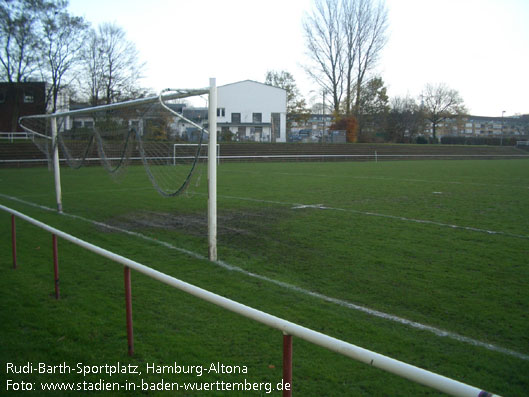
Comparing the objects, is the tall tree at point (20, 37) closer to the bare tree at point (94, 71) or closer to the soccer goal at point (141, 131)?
the bare tree at point (94, 71)

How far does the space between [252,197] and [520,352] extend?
10.1 meters

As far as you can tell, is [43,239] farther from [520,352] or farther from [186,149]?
[186,149]

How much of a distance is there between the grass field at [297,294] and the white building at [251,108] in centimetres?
4645

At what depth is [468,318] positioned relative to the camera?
4277mm

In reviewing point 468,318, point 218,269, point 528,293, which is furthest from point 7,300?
point 528,293

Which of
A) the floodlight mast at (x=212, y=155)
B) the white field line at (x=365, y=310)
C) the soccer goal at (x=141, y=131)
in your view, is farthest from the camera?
the soccer goal at (x=141, y=131)

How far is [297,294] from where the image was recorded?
4977 mm

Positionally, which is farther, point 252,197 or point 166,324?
point 252,197

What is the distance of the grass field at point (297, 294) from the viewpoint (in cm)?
342

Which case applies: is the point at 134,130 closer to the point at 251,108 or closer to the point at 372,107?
the point at 251,108

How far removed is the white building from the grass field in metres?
46.5

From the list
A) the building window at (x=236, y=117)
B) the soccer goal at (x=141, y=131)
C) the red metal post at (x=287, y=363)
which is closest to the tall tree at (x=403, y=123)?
the building window at (x=236, y=117)

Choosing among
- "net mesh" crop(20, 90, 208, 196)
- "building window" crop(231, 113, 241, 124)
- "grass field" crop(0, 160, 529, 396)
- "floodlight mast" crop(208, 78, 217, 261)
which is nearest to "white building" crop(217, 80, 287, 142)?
"building window" crop(231, 113, 241, 124)

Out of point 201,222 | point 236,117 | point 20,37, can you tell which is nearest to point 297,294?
point 201,222
